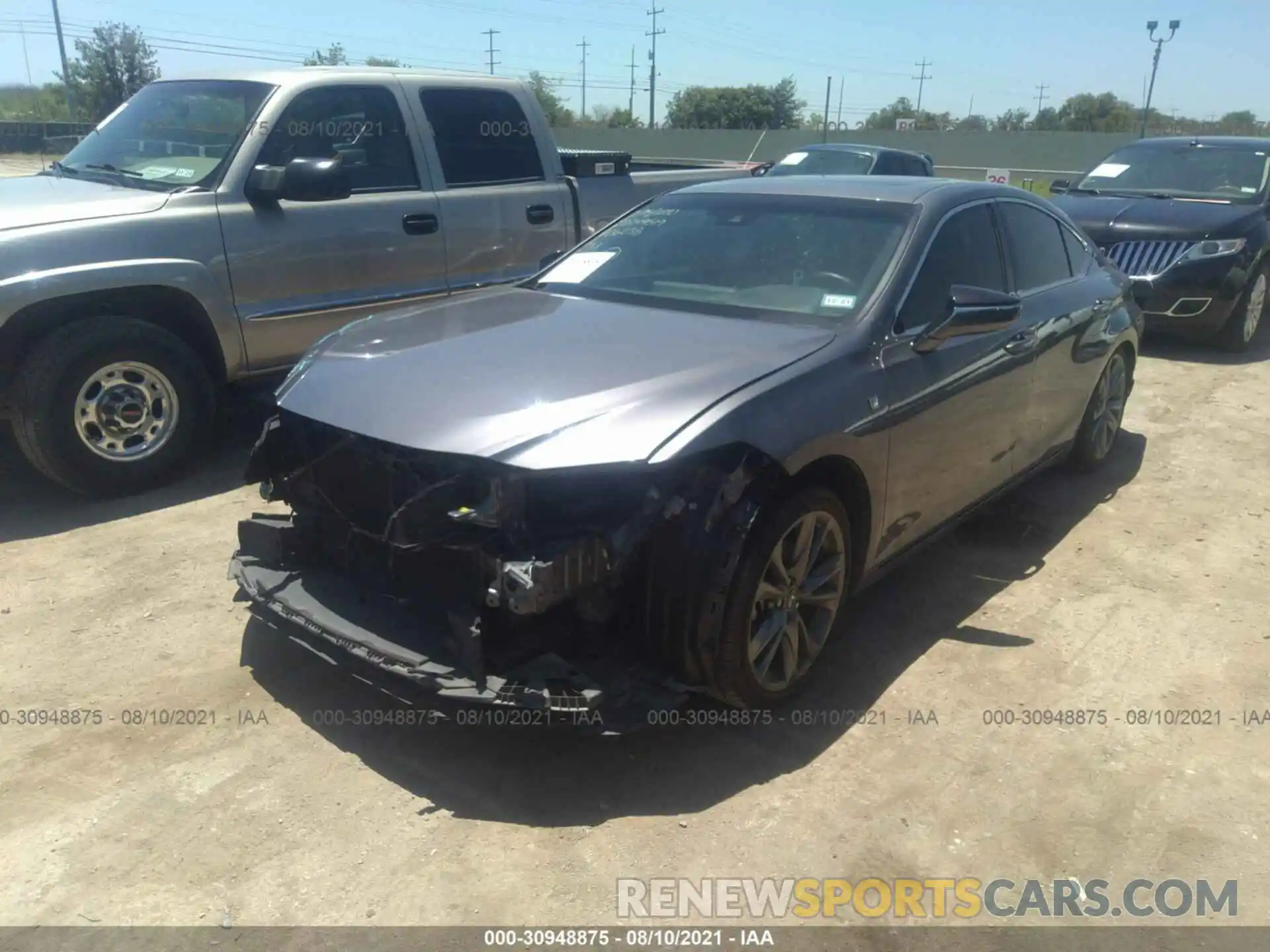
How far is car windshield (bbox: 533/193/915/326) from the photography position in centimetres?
381

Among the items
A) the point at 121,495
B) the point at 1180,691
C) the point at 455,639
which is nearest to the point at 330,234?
the point at 121,495

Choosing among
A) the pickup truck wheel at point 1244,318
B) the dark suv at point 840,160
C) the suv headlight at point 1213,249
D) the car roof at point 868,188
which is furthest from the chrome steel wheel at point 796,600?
the dark suv at point 840,160

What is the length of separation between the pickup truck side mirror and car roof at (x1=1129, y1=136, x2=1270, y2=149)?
27.3ft

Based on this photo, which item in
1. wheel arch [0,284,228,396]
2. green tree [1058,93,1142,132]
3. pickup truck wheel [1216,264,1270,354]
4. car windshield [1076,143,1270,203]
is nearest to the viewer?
wheel arch [0,284,228,396]

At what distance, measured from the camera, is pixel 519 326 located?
3768 mm

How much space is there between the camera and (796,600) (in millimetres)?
3342

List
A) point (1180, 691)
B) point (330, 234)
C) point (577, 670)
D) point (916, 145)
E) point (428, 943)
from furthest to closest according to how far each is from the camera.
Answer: point (916, 145), point (330, 234), point (1180, 691), point (577, 670), point (428, 943)

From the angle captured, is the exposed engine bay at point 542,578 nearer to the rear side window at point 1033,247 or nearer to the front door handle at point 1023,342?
the front door handle at point 1023,342

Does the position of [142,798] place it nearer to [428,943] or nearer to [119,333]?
[428,943]

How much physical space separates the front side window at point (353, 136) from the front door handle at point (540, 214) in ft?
2.60

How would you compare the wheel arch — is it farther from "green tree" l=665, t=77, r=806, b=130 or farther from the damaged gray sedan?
"green tree" l=665, t=77, r=806, b=130

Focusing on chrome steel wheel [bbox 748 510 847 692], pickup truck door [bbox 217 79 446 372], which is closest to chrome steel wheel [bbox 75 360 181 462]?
pickup truck door [bbox 217 79 446 372]

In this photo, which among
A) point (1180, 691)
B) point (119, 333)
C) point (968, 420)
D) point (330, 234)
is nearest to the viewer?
point (1180, 691)

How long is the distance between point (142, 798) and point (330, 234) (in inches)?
137
